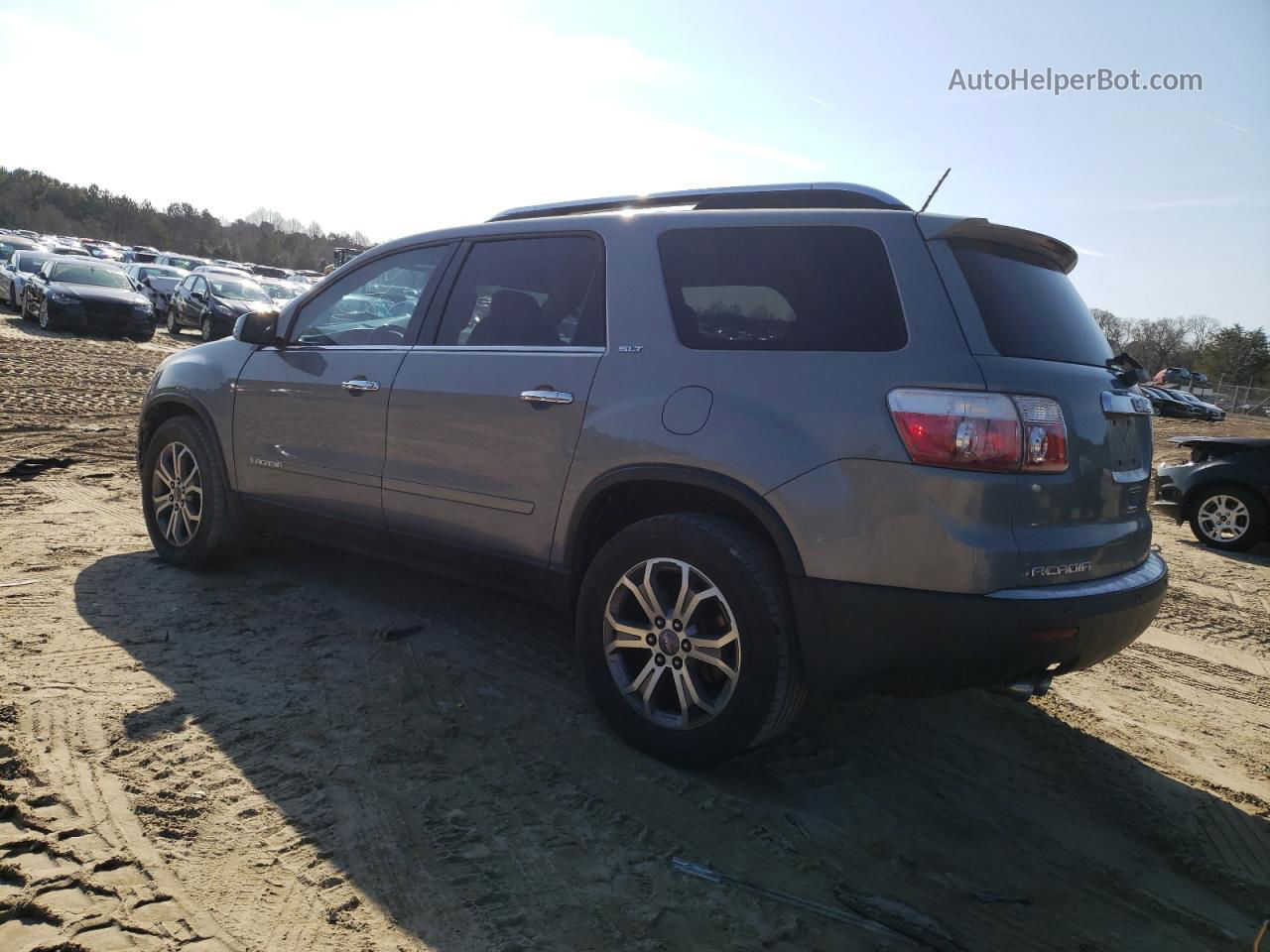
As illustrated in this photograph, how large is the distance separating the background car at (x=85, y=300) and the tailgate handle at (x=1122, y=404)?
20657 mm

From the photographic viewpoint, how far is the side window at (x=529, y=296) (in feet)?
12.0

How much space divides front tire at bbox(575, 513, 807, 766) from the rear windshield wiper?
141 centimetres

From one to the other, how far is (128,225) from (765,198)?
9499 cm

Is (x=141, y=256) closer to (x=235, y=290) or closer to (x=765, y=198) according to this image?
(x=235, y=290)

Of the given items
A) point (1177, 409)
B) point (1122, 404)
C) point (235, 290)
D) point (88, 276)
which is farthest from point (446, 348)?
point (1177, 409)

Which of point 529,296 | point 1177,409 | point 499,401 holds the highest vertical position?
point 529,296

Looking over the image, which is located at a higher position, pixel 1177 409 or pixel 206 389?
pixel 1177 409

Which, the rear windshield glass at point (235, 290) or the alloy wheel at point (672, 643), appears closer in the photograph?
the alloy wheel at point (672, 643)

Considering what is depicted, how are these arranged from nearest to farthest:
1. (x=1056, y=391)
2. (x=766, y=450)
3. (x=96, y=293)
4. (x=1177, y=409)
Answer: (x=1056, y=391) < (x=766, y=450) < (x=96, y=293) < (x=1177, y=409)

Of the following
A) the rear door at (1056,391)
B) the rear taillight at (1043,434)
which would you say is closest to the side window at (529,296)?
the rear door at (1056,391)

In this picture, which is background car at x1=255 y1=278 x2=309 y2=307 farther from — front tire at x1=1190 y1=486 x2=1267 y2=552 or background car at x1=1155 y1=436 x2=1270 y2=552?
front tire at x1=1190 y1=486 x2=1267 y2=552

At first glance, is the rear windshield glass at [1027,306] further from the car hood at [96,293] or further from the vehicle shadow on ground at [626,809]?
the car hood at [96,293]

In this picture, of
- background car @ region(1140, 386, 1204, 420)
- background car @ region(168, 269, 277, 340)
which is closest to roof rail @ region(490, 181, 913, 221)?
background car @ region(168, 269, 277, 340)

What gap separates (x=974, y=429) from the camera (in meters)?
2.70
